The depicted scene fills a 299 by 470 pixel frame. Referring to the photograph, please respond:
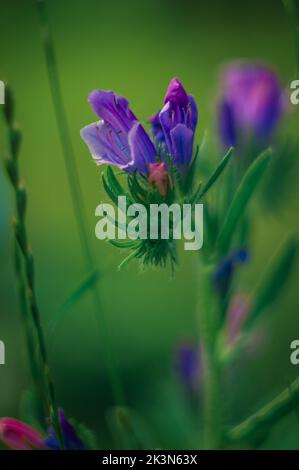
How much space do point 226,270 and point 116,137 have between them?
194 millimetres

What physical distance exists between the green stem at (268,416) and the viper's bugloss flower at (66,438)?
153 mm

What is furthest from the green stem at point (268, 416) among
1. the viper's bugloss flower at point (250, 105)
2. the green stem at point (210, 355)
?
the viper's bugloss flower at point (250, 105)

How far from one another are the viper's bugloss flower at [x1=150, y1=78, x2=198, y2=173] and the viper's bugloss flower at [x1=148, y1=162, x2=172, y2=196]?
0.06 ft

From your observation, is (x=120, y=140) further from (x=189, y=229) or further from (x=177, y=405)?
(x=177, y=405)

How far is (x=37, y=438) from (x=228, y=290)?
234mm

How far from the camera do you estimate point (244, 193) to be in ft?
2.12

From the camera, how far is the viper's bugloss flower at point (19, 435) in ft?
2.10

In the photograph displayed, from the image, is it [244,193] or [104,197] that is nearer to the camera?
[244,193]

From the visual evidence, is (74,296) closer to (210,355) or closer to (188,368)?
(210,355)

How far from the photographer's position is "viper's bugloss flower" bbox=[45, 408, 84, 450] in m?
0.65

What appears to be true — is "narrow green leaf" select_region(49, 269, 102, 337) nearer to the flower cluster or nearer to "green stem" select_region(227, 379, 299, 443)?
the flower cluster

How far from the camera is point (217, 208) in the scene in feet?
2.35

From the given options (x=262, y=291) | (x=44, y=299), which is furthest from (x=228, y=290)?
(x=44, y=299)

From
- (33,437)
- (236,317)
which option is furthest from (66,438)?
(236,317)
